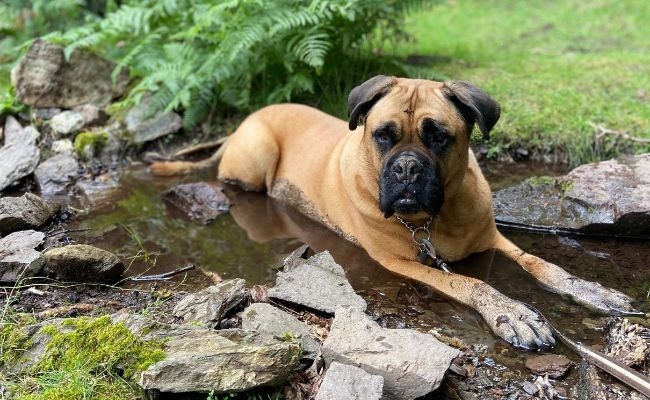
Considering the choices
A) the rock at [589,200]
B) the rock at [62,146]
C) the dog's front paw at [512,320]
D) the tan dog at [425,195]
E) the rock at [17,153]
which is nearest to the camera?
the dog's front paw at [512,320]

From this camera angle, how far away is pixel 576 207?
4891mm

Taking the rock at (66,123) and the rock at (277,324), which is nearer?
the rock at (277,324)

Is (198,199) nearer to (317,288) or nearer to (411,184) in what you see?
(317,288)

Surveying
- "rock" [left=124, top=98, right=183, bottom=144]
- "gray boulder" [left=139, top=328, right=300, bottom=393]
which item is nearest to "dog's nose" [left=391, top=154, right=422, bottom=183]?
"gray boulder" [left=139, top=328, right=300, bottom=393]

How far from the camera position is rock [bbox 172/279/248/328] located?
11.6ft

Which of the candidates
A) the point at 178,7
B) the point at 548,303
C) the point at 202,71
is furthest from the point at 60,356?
the point at 178,7

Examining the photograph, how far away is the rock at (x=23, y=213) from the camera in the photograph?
184 inches

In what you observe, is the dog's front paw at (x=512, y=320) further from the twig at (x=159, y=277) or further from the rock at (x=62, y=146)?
the rock at (x=62, y=146)

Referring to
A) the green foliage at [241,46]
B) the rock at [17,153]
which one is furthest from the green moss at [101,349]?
the green foliage at [241,46]

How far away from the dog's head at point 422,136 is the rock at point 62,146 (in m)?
3.76

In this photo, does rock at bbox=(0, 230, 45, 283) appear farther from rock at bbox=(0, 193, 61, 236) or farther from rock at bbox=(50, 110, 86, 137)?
rock at bbox=(50, 110, 86, 137)

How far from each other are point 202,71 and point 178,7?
1.36 m

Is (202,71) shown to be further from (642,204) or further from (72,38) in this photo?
(642,204)

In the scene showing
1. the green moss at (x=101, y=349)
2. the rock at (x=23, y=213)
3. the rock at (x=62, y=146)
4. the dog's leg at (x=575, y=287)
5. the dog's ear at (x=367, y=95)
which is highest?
the dog's ear at (x=367, y=95)
